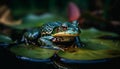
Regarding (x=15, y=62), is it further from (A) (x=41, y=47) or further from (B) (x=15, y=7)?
(B) (x=15, y=7)

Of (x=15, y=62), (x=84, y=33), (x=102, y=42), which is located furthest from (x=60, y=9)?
(x=15, y=62)

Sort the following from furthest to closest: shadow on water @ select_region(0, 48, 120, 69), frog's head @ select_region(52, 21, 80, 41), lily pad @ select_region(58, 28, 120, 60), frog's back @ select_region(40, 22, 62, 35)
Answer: frog's back @ select_region(40, 22, 62, 35), frog's head @ select_region(52, 21, 80, 41), lily pad @ select_region(58, 28, 120, 60), shadow on water @ select_region(0, 48, 120, 69)

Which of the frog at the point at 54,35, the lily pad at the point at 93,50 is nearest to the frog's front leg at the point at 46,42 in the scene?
the frog at the point at 54,35

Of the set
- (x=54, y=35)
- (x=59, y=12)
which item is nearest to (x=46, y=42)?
(x=54, y=35)

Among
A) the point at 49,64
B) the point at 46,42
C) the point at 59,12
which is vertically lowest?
the point at 49,64

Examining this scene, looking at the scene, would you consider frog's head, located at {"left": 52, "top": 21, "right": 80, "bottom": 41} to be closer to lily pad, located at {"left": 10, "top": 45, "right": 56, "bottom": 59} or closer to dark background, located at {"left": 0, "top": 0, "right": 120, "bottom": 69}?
lily pad, located at {"left": 10, "top": 45, "right": 56, "bottom": 59}

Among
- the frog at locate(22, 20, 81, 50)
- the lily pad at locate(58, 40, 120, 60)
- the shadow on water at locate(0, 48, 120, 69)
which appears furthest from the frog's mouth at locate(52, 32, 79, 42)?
the shadow on water at locate(0, 48, 120, 69)

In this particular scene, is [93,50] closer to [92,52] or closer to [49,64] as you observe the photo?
[92,52]
